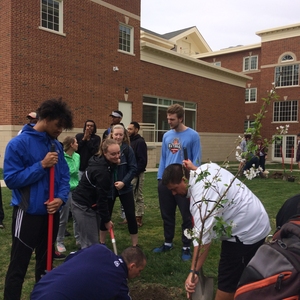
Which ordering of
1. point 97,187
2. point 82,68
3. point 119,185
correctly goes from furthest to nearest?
point 82,68 < point 119,185 < point 97,187

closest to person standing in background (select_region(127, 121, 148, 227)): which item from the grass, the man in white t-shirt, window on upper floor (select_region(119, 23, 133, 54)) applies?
the grass

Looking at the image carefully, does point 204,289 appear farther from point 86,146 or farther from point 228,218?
point 86,146

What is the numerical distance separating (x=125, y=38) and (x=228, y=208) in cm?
1723

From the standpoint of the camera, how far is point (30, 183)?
2.73 m

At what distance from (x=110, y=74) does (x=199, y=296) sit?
51.3 feet

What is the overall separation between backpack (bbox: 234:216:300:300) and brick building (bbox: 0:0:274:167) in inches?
546

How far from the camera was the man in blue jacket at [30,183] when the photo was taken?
272cm

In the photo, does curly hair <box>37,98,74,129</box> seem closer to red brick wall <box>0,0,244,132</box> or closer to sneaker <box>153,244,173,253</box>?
sneaker <box>153,244,173,253</box>

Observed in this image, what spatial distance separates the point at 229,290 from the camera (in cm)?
259

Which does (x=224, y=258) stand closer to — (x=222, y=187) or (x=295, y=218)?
(x=222, y=187)

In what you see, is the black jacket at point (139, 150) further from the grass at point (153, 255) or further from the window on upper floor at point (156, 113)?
the window on upper floor at point (156, 113)

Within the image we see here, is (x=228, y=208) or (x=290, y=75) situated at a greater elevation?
(x=290, y=75)

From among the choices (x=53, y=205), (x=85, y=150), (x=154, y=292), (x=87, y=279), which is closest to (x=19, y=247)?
(x=53, y=205)

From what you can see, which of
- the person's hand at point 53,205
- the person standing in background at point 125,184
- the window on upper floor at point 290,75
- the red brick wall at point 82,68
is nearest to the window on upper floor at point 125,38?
the red brick wall at point 82,68
